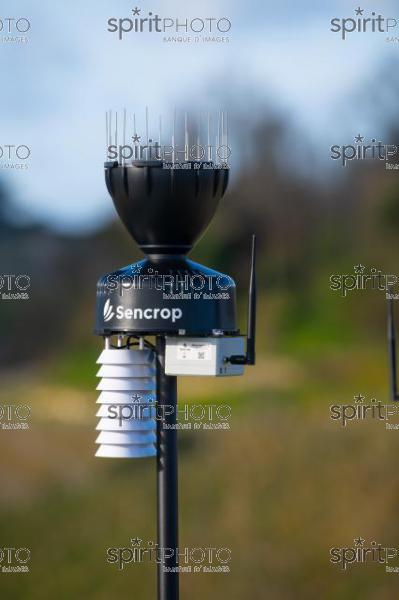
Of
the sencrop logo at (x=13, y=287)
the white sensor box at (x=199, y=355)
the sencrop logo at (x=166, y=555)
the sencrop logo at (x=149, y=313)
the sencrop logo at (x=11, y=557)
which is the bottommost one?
the sencrop logo at (x=11, y=557)

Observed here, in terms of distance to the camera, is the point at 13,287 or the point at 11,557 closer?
the point at 13,287

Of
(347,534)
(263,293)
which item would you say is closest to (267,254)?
(263,293)

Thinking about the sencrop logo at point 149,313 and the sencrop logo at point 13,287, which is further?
the sencrop logo at point 13,287

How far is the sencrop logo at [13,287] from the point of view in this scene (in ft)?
13.7

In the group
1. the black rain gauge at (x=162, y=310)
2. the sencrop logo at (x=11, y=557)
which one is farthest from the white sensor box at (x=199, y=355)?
the sencrop logo at (x=11, y=557)

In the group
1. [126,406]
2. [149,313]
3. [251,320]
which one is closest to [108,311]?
[149,313]

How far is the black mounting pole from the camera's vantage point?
334cm

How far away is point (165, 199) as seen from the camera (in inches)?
128

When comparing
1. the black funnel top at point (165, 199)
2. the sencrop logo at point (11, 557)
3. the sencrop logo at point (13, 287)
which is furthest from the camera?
the sencrop logo at point (11, 557)

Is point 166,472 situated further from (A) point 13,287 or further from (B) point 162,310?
(A) point 13,287

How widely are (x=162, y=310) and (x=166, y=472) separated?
399 millimetres

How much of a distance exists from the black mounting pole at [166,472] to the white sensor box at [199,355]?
41 millimetres

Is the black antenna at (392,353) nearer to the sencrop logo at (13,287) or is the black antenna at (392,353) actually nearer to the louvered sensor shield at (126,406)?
the louvered sensor shield at (126,406)

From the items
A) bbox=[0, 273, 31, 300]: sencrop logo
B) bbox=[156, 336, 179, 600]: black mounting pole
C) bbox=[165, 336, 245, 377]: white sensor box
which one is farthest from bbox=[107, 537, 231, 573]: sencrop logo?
bbox=[0, 273, 31, 300]: sencrop logo
